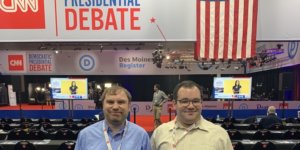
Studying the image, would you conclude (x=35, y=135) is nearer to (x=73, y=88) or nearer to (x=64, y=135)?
(x=64, y=135)

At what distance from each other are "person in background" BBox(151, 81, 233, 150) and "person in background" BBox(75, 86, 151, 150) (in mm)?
165

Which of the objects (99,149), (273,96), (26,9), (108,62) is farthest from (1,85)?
(99,149)

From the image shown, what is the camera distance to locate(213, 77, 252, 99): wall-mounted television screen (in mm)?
10156

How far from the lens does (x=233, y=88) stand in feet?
33.5

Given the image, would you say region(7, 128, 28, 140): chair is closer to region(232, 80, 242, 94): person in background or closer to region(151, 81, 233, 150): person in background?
region(151, 81, 233, 150): person in background

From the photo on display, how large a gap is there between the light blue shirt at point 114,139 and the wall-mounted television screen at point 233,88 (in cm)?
857

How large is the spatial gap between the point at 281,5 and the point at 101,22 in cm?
441

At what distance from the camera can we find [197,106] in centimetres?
193

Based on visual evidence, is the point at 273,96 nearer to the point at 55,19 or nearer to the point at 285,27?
the point at 285,27

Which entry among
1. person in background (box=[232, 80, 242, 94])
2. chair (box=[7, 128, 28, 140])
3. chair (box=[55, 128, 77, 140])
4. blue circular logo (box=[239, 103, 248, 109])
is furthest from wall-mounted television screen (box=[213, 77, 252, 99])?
chair (box=[7, 128, 28, 140])

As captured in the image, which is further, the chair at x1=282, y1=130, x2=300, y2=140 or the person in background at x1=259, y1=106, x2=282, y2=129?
the person in background at x1=259, y1=106, x2=282, y2=129

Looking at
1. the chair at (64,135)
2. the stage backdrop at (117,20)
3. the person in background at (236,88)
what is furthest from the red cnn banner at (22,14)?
the person in background at (236,88)

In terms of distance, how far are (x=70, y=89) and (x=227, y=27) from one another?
19.0 ft

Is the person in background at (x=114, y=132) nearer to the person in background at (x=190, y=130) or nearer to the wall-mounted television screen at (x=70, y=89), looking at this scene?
the person in background at (x=190, y=130)
